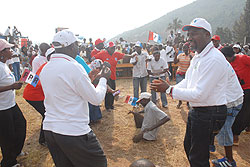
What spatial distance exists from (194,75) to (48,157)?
343cm

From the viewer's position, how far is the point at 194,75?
7.45ft

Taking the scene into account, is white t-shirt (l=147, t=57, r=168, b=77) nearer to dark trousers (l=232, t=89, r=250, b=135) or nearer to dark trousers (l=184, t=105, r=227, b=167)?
dark trousers (l=232, t=89, r=250, b=135)

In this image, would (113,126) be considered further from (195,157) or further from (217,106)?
(217,106)

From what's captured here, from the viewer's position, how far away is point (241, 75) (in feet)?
12.2

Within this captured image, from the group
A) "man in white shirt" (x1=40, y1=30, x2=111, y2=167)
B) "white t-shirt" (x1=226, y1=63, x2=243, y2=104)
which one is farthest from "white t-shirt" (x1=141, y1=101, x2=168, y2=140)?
"man in white shirt" (x1=40, y1=30, x2=111, y2=167)

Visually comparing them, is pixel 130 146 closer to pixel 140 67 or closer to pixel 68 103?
pixel 68 103

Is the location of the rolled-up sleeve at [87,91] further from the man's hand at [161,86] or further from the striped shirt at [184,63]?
the striped shirt at [184,63]

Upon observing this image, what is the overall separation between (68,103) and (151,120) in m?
2.70

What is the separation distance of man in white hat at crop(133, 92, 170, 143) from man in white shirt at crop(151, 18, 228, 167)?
1.58 metres

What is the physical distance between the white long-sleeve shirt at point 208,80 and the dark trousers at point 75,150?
117 centimetres

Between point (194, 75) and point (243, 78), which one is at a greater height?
point (194, 75)

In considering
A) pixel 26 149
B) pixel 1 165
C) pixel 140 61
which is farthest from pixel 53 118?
pixel 140 61

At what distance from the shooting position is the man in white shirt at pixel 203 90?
206cm

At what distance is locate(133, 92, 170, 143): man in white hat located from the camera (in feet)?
13.2
